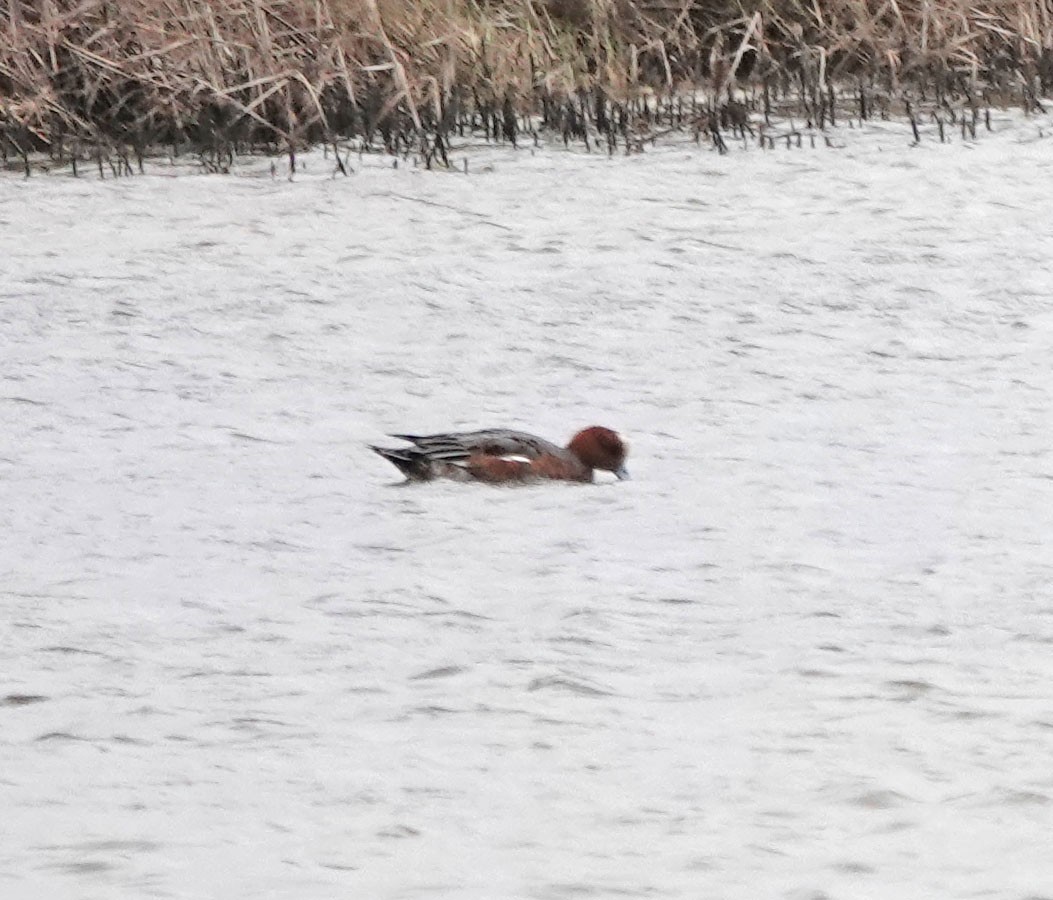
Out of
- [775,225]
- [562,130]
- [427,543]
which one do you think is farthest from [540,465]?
[562,130]

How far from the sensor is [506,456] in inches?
261

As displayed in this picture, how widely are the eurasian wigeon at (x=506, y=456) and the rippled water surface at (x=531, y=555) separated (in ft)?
0.25

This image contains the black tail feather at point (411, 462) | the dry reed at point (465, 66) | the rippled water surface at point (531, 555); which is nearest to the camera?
the rippled water surface at point (531, 555)

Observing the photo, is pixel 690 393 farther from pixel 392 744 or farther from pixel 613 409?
pixel 392 744

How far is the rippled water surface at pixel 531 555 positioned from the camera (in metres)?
3.96

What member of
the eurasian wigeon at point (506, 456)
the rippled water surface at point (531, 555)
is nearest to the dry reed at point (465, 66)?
the rippled water surface at point (531, 555)

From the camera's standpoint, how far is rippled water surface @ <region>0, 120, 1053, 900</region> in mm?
3957

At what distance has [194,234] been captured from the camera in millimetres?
10398

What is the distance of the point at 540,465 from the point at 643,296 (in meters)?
2.62

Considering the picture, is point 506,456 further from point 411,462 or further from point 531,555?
point 531,555

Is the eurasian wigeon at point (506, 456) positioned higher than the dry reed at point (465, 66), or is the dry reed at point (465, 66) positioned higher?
the dry reed at point (465, 66)

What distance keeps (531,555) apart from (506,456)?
83 cm

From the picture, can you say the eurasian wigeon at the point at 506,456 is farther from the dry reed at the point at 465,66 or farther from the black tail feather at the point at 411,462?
the dry reed at the point at 465,66

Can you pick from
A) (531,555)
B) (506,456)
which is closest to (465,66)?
(506,456)
